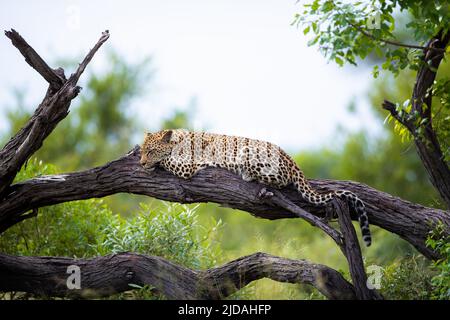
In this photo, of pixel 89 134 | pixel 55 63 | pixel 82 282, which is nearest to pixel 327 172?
pixel 89 134

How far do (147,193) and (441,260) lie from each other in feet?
10.3

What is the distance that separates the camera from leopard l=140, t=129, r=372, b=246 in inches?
297

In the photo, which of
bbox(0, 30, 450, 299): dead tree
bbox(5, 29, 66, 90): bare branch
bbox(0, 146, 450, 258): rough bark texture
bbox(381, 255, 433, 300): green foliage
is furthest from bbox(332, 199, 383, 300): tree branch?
bbox(5, 29, 66, 90): bare branch

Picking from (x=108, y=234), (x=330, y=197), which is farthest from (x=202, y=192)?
(x=108, y=234)

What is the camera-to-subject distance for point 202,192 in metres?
7.64

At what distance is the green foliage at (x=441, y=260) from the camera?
704cm

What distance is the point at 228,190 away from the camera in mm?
7578

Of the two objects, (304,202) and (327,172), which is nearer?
(304,202)

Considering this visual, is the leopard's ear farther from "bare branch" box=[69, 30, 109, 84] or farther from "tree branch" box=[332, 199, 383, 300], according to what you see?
"tree branch" box=[332, 199, 383, 300]

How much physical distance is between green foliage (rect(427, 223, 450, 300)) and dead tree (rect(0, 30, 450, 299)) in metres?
0.11

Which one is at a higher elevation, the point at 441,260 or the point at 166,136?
the point at 166,136

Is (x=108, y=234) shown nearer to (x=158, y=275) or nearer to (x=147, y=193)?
(x=147, y=193)

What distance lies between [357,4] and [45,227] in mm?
4976

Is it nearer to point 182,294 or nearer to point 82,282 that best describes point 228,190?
point 182,294
